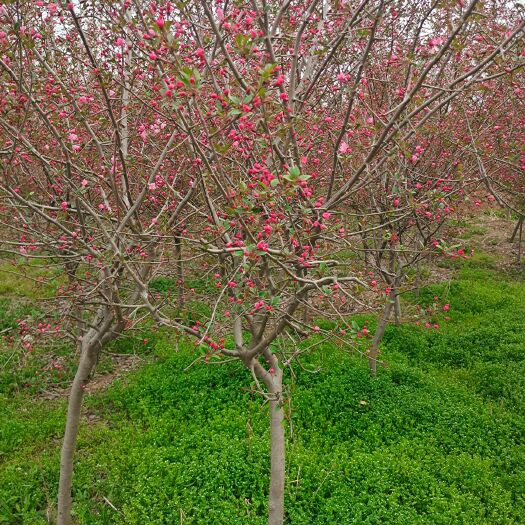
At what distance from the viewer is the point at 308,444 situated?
545 cm

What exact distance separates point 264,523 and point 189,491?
83cm

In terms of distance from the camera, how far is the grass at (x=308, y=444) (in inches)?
180

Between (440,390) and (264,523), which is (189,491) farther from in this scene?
(440,390)

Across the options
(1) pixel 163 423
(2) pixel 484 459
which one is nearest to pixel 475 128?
(2) pixel 484 459

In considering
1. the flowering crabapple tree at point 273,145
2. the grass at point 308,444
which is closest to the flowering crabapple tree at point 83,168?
the flowering crabapple tree at point 273,145

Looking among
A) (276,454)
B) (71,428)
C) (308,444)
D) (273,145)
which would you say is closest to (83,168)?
(273,145)

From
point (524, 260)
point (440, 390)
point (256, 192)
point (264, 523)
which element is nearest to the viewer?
point (256, 192)

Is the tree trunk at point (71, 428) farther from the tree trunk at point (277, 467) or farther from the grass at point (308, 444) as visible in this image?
the tree trunk at point (277, 467)

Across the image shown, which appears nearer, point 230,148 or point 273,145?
point 273,145

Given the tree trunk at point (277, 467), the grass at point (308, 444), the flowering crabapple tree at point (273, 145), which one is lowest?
the grass at point (308, 444)

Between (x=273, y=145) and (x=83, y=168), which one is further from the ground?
(x=83, y=168)

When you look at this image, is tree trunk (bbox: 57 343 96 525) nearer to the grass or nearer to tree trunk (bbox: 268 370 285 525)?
the grass

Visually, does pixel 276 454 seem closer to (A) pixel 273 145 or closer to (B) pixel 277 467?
(B) pixel 277 467

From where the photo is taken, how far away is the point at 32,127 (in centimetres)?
447
